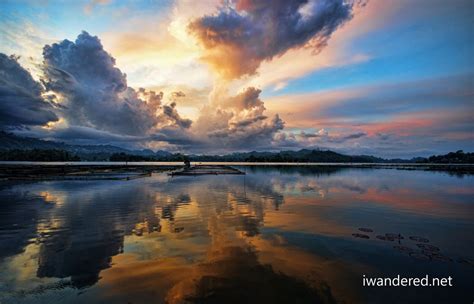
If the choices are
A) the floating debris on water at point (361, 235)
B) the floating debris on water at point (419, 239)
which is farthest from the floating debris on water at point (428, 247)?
the floating debris on water at point (361, 235)

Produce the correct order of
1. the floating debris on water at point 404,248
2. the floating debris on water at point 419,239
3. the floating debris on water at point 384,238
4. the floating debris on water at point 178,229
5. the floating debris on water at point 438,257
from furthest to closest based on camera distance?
the floating debris on water at point 178,229 < the floating debris on water at point 384,238 < the floating debris on water at point 419,239 < the floating debris on water at point 404,248 < the floating debris on water at point 438,257

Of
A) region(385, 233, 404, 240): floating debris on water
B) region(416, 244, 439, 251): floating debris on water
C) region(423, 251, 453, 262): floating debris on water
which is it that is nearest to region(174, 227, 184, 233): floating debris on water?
region(385, 233, 404, 240): floating debris on water

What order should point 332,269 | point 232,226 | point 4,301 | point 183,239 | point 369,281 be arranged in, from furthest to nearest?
point 232,226 < point 183,239 < point 332,269 < point 369,281 < point 4,301

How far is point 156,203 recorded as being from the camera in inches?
1255

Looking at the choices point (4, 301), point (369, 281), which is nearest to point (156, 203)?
point (4, 301)

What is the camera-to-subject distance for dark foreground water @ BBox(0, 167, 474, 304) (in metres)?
10.9

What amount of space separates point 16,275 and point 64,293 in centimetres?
398

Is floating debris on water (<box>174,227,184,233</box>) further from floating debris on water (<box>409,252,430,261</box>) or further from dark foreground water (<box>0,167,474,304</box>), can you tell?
floating debris on water (<box>409,252,430,261</box>)

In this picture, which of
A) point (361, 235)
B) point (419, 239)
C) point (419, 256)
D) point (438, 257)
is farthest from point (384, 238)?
point (438, 257)

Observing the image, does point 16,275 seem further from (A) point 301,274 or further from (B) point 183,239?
(A) point 301,274

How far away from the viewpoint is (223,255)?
15.0 metres

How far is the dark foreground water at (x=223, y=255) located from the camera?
10.9 metres

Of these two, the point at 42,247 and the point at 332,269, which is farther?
the point at 42,247

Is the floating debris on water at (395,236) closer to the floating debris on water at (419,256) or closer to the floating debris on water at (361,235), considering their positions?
the floating debris on water at (361,235)
